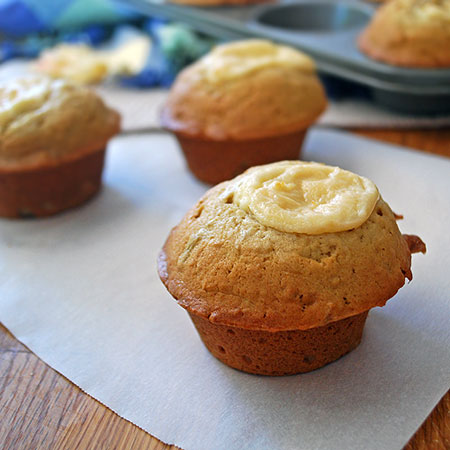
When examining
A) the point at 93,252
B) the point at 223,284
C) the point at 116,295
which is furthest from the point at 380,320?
the point at 93,252

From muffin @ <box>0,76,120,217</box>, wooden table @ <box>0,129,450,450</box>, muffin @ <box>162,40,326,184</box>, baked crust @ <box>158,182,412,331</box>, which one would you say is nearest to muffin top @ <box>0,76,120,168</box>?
muffin @ <box>0,76,120,217</box>

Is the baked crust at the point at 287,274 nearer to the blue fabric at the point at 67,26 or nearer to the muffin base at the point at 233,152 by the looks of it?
the muffin base at the point at 233,152

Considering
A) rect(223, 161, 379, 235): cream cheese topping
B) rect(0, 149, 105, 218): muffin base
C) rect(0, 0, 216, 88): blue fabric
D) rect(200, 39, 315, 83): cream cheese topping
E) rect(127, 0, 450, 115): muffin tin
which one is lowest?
rect(0, 0, 216, 88): blue fabric

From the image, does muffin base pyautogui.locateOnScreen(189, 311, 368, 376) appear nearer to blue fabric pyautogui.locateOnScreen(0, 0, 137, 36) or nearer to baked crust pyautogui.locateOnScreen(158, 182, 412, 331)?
baked crust pyautogui.locateOnScreen(158, 182, 412, 331)

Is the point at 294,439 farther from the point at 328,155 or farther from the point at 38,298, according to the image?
the point at 328,155

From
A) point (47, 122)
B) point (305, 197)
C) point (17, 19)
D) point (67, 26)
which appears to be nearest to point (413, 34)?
point (305, 197)

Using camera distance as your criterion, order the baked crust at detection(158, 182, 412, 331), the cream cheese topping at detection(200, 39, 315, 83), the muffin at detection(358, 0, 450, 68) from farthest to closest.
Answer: the muffin at detection(358, 0, 450, 68)
the cream cheese topping at detection(200, 39, 315, 83)
the baked crust at detection(158, 182, 412, 331)
